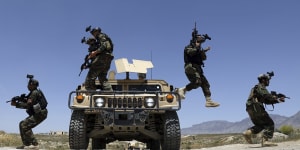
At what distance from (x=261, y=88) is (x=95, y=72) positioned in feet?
11.7

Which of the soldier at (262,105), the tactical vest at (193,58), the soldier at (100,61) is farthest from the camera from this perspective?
the tactical vest at (193,58)

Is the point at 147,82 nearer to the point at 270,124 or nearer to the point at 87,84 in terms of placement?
the point at 87,84

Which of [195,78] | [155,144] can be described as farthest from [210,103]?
[155,144]

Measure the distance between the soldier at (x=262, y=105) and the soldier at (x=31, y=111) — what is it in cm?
454

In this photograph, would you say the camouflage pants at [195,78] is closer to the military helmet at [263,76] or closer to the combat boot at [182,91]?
the combat boot at [182,91]

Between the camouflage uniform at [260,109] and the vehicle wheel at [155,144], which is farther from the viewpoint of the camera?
the vehicle wheel at [155,144]

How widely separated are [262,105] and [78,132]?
154 inches

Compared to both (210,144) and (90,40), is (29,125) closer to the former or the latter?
(90,40)

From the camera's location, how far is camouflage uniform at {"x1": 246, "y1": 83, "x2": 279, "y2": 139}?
8.40 metres

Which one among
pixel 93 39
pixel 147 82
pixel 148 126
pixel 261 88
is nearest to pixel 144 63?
pixel 147 82

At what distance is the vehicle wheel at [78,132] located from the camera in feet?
24.6

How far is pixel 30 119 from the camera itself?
28.3 ft

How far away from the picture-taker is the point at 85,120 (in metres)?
7.73

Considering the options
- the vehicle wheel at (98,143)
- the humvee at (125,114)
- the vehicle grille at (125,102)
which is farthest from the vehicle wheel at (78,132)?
the vehicle wheel at (98,143)
